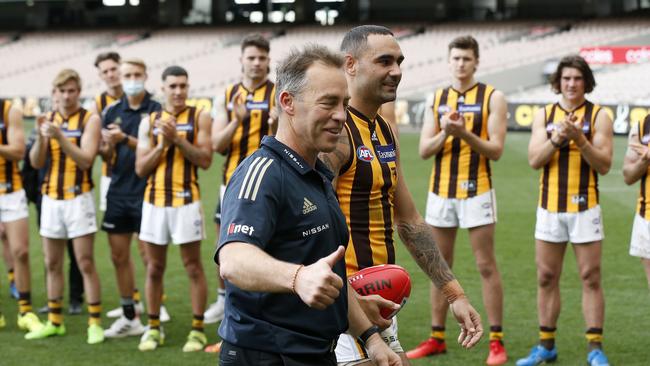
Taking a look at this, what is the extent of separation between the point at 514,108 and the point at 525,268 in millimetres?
17037

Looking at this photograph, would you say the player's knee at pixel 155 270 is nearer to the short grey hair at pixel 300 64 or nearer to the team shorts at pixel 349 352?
the team shorts at pixel 349 352

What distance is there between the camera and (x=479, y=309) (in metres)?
8.27

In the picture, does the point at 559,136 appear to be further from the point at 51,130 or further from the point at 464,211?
the point at 51,130

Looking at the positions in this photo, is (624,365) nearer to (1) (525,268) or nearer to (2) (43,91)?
(1) (525,268)

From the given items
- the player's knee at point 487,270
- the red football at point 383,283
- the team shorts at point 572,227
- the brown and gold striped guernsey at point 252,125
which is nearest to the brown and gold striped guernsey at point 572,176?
the team shorts at point 572,227

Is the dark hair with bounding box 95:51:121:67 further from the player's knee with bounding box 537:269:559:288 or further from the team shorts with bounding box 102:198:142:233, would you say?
the player's knee with bounding box 537:269:559:288

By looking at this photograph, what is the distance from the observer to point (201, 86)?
40156 millimetres

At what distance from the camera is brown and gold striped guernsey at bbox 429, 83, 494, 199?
7027 millimetres

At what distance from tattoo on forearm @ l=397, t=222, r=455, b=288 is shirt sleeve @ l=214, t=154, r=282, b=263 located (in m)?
1.37

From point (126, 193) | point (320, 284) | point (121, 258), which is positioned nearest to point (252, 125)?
point (126, 193)

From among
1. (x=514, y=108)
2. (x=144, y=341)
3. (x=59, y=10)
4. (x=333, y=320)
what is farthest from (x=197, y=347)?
(x=59, y=10)

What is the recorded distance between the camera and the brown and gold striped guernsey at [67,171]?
764cm

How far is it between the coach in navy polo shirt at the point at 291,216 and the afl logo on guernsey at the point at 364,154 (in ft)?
2.77

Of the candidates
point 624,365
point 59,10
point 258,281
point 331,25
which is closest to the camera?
point 258,281
